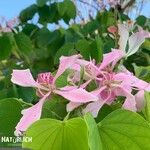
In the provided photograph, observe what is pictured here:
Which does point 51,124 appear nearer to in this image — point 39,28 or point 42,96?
point 42,96

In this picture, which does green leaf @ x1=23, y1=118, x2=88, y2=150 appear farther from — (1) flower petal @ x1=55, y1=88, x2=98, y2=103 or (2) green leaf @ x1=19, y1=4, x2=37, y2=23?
(2) green leaf @ x1=19, y1=4, x2=37, y2=23

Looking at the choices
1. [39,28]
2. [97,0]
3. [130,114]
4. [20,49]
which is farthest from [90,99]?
[97,0]

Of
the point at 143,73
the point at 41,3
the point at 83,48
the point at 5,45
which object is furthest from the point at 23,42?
the point at 143,73

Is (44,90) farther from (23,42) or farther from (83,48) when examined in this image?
(23,42)

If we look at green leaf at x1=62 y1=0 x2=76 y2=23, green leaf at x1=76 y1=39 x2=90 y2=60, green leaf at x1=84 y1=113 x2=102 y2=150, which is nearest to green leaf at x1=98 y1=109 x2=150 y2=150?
green leaf at x1=84 y1=113 x2=102 y2=150

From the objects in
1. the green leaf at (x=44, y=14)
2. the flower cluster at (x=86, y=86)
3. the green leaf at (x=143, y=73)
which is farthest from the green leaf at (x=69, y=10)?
the flower cluster at (x=86, y=86)
